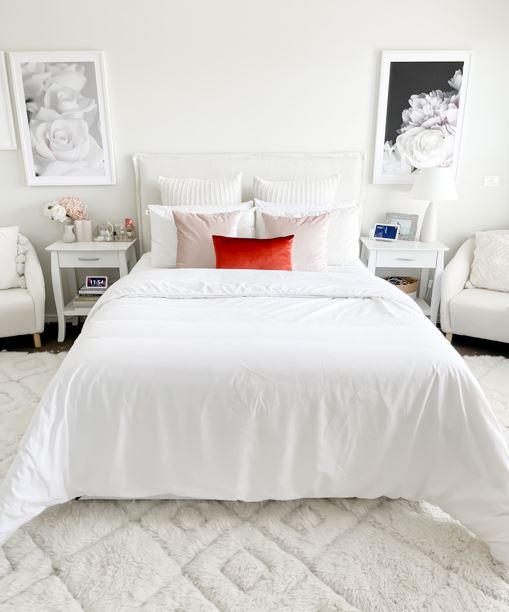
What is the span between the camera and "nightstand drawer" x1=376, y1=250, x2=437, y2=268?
142 inches

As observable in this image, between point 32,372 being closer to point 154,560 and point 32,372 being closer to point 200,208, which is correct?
point 200,208

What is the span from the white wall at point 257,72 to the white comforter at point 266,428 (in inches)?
88.7

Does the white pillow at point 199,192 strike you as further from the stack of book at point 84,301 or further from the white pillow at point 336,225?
the stack of book at point 84,301

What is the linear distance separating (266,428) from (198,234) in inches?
61.7

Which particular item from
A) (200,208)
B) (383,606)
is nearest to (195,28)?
(200,208)

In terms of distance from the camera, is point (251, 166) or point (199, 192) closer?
point (199, 192)

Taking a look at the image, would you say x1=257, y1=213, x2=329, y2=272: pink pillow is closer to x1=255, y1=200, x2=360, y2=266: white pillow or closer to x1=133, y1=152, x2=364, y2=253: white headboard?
x1=255, y1=200, x2=360, y2=266: white pillow

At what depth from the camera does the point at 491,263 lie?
11.6 ft

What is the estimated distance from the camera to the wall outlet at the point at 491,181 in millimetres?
3814

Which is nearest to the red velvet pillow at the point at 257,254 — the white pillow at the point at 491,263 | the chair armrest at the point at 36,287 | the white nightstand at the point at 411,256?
the white nightstand at the point at 411,256

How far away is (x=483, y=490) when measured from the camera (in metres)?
1.79

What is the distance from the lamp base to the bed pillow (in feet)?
2.48

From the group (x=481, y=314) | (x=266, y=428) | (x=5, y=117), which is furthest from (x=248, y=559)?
(x=5, y=117)

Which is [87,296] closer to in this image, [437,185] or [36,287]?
[36,287]
